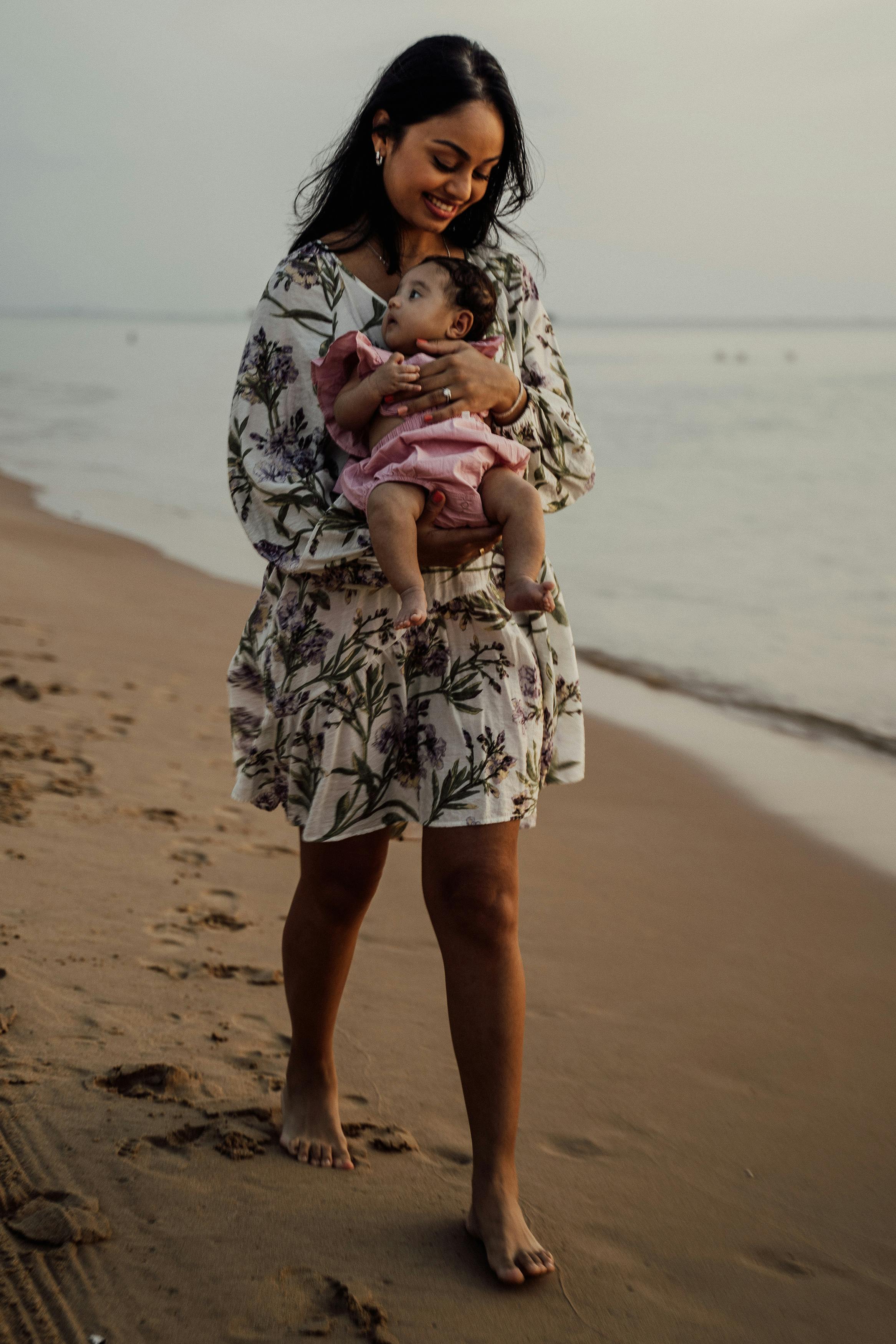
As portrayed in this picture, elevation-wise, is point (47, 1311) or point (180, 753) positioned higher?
point (180, 753)

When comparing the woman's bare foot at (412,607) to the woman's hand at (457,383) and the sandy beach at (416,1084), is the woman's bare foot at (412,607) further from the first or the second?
the sandy beach at (416,1084)

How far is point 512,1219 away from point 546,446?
132 centimetres

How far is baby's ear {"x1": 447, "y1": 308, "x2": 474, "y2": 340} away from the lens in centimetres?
202

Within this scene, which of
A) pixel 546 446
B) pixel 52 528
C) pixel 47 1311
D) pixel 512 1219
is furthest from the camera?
pixel 52 528

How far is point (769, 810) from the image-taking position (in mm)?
4941

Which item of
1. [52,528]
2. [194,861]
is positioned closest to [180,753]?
[194,861]

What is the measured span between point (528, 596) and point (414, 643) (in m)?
0.23

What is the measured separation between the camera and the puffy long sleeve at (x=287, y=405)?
2023 mm

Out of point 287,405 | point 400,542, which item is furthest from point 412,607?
point 287,405

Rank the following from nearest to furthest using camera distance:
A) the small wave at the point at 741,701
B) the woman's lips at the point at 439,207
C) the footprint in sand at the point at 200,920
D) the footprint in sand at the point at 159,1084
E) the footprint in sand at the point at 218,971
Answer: the woman's lips at the point at 439,207 → the footprint in sand at the point at 159,1084 → the footprint in sand at the point at 218,971 → the footprint in sand at the point at 200,920 → the small wave at the point at 741,701

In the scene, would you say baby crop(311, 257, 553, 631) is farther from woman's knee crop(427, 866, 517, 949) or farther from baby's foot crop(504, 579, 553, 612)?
woman's knee crop(427, 866, 517, 949)

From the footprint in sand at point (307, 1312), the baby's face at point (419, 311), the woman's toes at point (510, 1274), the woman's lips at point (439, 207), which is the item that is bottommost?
the footprint in sand at point (307, 1312)

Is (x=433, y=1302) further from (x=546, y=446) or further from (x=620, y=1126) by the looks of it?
(x=546, y=446)

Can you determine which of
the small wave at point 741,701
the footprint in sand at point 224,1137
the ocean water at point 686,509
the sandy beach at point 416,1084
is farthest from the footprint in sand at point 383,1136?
the ocean water at point 686,509
